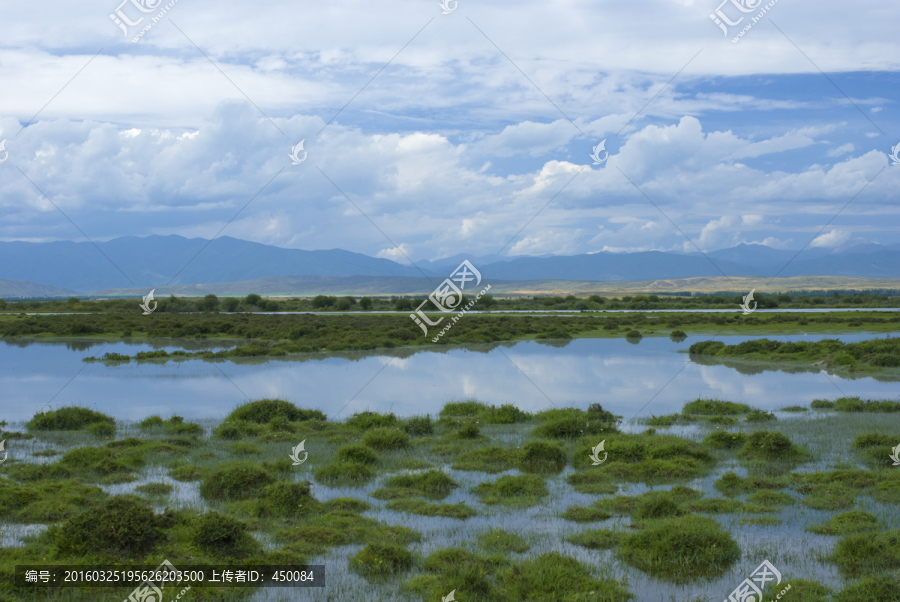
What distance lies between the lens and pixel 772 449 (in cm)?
1331

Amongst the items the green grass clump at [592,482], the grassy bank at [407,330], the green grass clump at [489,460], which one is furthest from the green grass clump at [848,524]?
the grassy bank at [407,330]

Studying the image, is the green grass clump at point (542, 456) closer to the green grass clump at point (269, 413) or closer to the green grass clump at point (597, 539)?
the green grass clump at point (597, 539)

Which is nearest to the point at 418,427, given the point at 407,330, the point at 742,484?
the point at 742,484

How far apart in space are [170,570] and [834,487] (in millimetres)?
10213

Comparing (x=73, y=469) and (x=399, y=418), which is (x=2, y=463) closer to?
(x=73, y=469)

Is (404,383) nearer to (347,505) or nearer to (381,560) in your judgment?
(347,505)

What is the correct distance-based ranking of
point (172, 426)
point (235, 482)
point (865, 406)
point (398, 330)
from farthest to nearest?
point (398, 330) → point (865, 406) → point (172, 426) → point (235, 482)

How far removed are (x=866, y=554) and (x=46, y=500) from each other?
36.8ft

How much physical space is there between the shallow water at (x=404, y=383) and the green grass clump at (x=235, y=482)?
7.81 m

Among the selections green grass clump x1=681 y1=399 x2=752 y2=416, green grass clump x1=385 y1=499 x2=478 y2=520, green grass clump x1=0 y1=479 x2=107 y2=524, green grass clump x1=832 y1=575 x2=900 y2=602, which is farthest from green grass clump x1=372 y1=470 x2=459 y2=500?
green grass clump x1=681 y1=399 x2=752 y2=416

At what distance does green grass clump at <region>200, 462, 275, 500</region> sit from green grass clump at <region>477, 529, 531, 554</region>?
3923mm

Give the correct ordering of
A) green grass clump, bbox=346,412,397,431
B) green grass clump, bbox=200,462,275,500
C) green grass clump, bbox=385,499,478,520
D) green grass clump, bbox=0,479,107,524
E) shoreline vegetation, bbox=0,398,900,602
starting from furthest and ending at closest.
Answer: green grass clump, bbox=346,412,397,431, green grass clump, bbox=200,462,275,500, green grass clump, bbox=385,499,478,520, green grass clump, bbox=0,479,107,524, shoreline vegetation, bbox=0,398,900,602

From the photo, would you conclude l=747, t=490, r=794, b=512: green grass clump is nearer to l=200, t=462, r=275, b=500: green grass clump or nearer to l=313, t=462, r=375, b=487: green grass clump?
l=313, t=462, r=375, b=487: green grass clump

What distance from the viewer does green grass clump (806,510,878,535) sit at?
9.12 m
